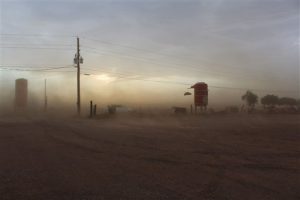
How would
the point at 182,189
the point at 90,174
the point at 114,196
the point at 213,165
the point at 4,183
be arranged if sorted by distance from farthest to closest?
the point at 213,165 → the point at 90,174 → the point at 4,183 → the point at 182,189 → the point at 114,196

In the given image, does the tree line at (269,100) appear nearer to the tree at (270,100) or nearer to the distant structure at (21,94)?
the tree at (270,100)

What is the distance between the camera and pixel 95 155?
17.4m

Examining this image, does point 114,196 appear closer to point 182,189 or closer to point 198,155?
point 182,189

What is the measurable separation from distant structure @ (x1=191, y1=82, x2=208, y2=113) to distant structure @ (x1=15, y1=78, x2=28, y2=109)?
4050cm

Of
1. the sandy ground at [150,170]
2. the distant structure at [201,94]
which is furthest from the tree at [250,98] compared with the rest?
the sandy ground at [150,170]

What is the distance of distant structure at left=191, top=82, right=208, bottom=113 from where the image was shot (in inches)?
2527

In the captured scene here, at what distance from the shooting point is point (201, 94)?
64500 millimetres

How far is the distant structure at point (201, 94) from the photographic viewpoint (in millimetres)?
64188

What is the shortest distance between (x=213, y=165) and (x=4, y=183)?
7.02 meters

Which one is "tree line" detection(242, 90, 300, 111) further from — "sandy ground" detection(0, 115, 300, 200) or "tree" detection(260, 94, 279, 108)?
"sandy ground" detection(0, 115, 300, 200)

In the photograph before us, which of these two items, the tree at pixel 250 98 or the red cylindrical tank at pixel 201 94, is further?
the tree at pixel 250 98

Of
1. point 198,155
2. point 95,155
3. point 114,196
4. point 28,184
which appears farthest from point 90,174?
point 198,155

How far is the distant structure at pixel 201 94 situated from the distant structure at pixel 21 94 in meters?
40.5

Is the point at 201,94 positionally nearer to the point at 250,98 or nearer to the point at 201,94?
the point at 201,94
